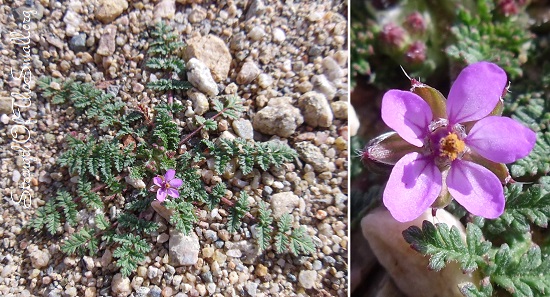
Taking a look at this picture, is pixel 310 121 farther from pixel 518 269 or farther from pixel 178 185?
pixel 518 269

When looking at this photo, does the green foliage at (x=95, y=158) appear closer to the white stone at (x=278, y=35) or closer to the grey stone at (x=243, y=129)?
the grey stone at (x=243, y=129)

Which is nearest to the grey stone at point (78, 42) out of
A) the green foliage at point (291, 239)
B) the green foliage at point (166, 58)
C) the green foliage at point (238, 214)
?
the green foliage at point (166, 58)

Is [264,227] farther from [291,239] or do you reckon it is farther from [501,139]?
[501,139]

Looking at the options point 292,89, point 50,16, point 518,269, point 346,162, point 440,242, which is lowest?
point 518,269

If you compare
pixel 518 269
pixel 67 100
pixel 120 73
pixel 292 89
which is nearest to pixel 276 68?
pixel 292 89

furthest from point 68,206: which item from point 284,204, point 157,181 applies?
point 284,204
